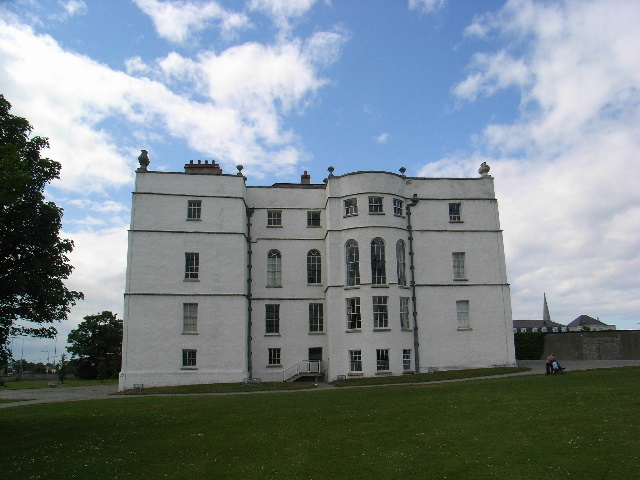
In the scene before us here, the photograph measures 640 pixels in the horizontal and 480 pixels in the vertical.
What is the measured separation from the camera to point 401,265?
36.0 metres

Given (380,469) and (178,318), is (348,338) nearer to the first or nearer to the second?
(178,318)

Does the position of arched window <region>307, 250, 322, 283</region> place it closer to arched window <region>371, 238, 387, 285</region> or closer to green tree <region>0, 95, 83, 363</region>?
arched window <region>371, 238, 387, 285</region>

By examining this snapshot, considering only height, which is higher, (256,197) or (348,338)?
(256,197)

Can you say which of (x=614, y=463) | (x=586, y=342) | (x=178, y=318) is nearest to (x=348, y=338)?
(x=178, y=318)

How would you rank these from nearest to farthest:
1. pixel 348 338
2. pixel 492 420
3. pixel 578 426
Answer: pixel 578 426 → pixel 492 420 → pixel 348 338

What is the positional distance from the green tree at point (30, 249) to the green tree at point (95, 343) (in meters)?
40.0

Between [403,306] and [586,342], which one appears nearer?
[403,306]

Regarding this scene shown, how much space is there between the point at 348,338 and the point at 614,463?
77.1 feet

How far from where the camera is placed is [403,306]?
116 feet

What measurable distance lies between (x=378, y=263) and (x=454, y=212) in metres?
7.31

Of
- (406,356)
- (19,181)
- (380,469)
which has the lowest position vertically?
(380,469)

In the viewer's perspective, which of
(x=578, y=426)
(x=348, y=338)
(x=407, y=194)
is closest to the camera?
(x=578, y=426)

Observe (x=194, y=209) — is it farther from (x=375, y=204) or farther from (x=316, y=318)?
(x=375, y=204)

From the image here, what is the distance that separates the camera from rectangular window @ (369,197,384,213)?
3598cm
